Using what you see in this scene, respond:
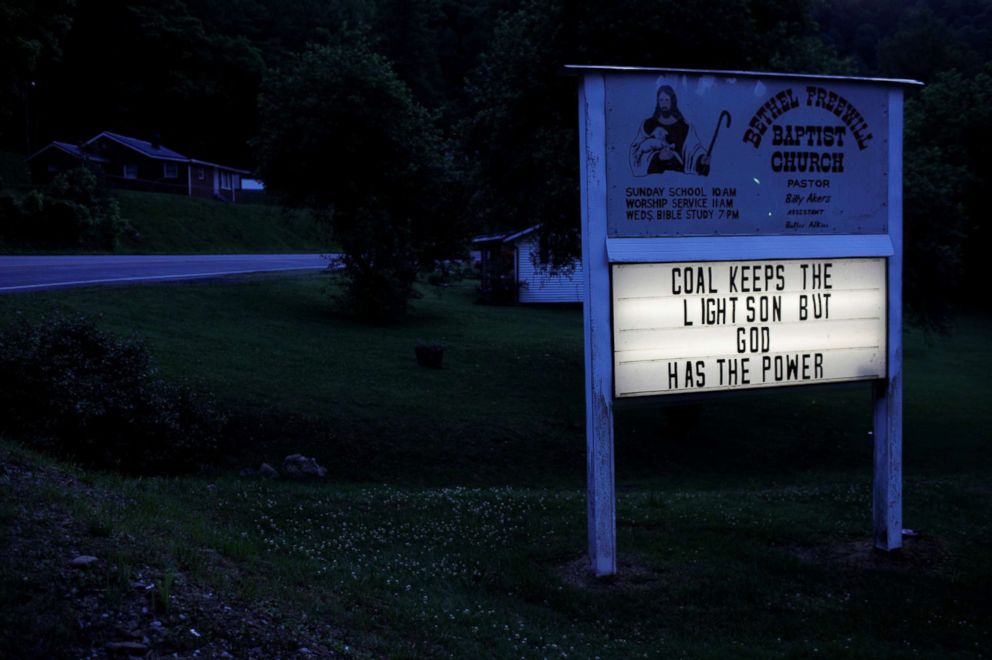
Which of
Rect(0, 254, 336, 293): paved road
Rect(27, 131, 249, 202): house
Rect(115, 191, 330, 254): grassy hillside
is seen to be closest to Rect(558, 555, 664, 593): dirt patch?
Rect(0, 254, 336, 293): paved road

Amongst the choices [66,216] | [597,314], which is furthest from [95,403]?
[66,216]

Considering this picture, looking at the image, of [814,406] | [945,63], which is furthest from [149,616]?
[945,63]

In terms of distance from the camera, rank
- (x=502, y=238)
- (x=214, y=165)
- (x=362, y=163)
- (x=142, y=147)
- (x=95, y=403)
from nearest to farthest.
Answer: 1. (x=95, y=403)
2. (x=362, y=163)
3. (x=502, y=238)
4. (x=142, y=147)
5. (x=214, y=165)

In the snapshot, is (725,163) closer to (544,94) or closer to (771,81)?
(771,81)

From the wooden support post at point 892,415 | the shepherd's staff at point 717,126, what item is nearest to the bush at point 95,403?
the shepherd's staff at point 717,126

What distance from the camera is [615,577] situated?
892 cm

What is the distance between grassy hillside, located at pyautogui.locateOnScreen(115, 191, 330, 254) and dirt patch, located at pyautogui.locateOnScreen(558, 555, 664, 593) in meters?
44.1

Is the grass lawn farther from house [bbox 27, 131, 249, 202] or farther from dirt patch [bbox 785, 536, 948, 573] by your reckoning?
house [bbox 27, 131, 249, 202]

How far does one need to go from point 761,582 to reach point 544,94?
14619mm

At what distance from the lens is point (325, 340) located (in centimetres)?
2555

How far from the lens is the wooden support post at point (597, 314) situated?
883cm

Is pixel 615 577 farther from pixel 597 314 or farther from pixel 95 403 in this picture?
pixel 95 403

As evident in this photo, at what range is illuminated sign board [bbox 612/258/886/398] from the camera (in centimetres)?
899

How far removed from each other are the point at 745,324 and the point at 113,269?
88.6 ft
